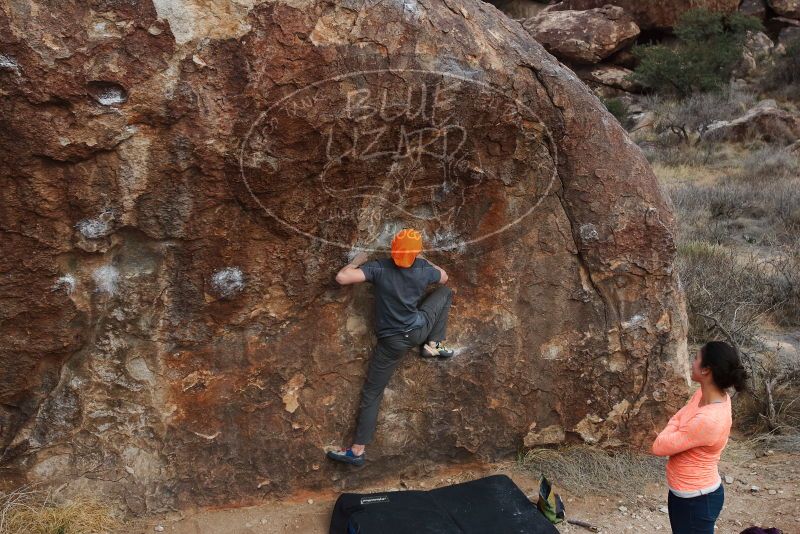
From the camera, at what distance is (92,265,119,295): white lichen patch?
3309 millimetres

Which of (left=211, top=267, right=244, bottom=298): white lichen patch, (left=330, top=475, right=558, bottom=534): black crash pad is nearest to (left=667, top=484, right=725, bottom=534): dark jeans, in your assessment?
(left=330, top=475, right=558, bottom=534): black crash pad

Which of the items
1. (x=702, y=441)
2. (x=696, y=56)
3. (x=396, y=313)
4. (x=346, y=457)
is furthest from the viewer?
(x=696, y=56)

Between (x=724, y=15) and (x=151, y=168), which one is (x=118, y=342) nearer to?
(x=151, y=168)

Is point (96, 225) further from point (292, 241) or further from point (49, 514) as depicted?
point (49, 514)

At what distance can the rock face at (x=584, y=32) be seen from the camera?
1605 cm

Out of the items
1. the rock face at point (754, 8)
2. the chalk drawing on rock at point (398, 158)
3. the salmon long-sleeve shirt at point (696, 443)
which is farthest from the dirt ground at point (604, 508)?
the rock face at point (754, 8)

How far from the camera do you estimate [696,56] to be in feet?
49.7

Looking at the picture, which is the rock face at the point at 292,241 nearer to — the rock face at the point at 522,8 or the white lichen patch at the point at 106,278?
the white lichen patch at the point at 106,278

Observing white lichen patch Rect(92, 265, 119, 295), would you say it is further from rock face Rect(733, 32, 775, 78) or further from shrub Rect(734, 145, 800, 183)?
rock face Rect(733, 32, 775, 78)

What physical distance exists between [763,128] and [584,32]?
18.3 ft

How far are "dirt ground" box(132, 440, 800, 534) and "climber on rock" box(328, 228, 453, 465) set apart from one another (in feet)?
1.05

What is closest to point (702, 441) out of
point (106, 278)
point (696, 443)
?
point (696, 443)

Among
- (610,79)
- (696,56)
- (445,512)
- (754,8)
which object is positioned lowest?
(610,79)

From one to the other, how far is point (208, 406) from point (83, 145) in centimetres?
132
